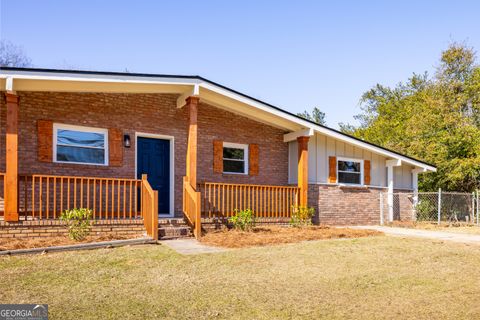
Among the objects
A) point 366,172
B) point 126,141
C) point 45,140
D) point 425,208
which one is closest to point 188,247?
point 126,141

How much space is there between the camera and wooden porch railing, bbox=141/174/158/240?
8.70 m

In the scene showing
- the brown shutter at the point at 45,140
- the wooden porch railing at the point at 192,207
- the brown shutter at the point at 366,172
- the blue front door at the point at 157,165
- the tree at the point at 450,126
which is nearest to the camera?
the wooden porch railing at the point at 192,207

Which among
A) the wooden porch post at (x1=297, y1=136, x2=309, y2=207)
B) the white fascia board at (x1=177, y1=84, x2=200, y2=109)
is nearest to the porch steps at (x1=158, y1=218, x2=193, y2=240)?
the white fascia board at (x1=177, y1=84, x2=200, y2=109)

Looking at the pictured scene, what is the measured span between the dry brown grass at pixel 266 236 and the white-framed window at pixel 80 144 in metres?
3.51

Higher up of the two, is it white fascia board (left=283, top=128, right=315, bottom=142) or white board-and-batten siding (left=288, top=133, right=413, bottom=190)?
white fascia board (left=283, top=128, right=315, bottom=142)

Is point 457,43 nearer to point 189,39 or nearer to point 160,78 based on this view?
point 189,39

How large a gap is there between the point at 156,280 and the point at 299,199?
732 centimetres

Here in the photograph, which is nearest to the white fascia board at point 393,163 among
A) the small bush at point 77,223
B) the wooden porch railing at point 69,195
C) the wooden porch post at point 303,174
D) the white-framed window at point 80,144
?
the wooden porch post at point 303,174

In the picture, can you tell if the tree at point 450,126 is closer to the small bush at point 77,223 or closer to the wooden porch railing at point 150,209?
the wooden porch railing at point 150,209

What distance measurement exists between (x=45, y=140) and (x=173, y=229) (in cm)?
368

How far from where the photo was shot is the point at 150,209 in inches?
355

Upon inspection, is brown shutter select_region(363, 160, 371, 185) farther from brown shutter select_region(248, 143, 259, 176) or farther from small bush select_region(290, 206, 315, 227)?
brown shutter select_region(248, 143, 259, 176)

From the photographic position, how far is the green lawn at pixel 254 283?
4.39 metres

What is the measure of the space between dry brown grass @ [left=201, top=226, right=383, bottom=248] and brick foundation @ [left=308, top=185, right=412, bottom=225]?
88.7 inches
